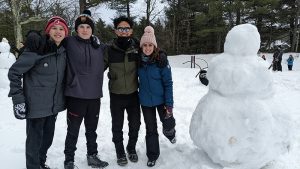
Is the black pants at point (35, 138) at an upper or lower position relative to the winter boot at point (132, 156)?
A: upper

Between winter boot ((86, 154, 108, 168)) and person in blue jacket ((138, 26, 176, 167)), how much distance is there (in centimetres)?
56

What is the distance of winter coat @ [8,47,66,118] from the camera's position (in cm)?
348

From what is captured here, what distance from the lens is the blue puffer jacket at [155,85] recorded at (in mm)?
4098

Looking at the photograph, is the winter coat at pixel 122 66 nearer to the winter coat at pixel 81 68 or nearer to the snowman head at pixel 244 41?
the winter coat at pixel 81 68

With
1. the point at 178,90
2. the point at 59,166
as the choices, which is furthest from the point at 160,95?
the point at 178,90

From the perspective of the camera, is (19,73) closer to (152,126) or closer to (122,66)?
(122,66)

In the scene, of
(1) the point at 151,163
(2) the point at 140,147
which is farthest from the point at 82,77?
(2) the point at 140,147

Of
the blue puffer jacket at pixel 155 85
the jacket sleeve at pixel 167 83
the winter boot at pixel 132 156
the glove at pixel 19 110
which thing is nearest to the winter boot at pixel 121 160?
the winter boot at pixel 132 156

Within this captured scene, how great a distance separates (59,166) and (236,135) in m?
2.19

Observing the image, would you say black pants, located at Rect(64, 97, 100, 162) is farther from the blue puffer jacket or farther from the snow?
the blue puffer jacket

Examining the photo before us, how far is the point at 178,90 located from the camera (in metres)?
10.3

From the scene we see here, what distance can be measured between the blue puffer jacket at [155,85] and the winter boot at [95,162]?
90 centimetres

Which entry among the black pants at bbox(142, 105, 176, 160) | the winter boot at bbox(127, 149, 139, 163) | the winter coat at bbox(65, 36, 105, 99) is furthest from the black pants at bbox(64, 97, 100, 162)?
the black pants at bbox(142, 105, 176, 160)

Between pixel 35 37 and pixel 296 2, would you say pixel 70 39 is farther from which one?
pixel 296 2
